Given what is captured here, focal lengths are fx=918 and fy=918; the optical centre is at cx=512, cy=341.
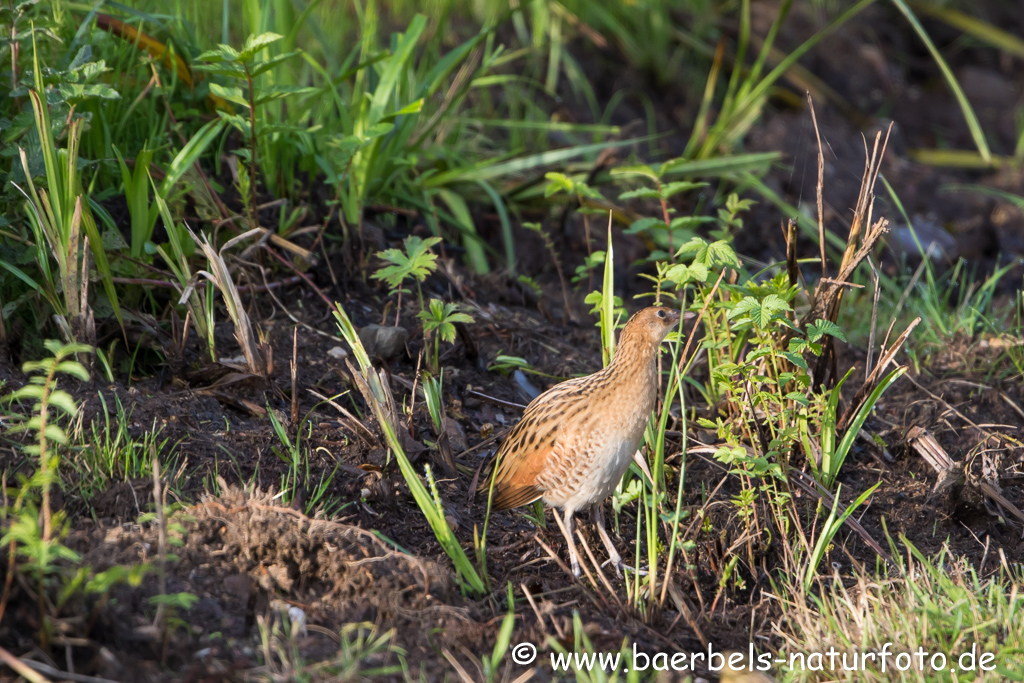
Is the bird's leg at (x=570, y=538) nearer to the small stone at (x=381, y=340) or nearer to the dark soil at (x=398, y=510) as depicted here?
the dark soil at (x=398, y=510)

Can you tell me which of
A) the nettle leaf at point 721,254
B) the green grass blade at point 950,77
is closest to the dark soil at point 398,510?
the nettle leaf at point 721,254

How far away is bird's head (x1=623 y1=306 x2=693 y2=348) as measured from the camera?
10.9 ft

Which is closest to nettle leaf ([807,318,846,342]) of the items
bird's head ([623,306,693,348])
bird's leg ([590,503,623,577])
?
bird's head ([623,306,693,348])

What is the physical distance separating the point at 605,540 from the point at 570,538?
15 centimetres

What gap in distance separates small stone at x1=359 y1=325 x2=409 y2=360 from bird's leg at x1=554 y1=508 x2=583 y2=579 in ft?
3.97

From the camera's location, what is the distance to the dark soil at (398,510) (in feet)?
8.71

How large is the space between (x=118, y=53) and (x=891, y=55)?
24.2 feet

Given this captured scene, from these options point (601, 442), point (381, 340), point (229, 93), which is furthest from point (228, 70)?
point (601, 442)

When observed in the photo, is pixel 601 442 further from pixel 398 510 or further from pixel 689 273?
pixel 398 510

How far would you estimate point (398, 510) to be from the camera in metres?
3.40

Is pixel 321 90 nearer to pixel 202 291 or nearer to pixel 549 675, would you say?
pixel 202 291

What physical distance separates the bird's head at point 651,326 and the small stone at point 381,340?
4.13 feet

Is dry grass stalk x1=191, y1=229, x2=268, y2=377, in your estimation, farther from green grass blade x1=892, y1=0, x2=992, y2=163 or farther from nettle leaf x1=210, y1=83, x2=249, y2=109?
green grass blade x1=892, y1=0, x2=992, y2=163

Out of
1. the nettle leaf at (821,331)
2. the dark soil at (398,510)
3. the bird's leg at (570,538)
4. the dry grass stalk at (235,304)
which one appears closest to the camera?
the dark soil at (398,510)
